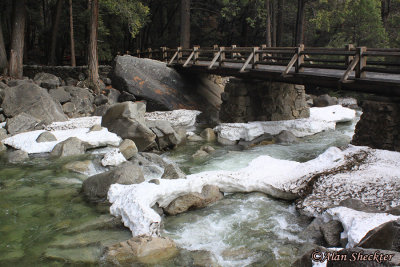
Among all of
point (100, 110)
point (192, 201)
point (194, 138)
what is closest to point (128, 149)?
point (194, 138)

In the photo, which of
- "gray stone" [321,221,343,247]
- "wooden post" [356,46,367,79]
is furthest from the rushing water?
"wooden post" [356,46,367,79]

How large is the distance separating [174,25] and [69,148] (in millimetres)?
25131

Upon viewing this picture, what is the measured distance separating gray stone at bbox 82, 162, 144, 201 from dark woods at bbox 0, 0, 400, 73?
10749mm

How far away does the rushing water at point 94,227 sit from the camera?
208 inches

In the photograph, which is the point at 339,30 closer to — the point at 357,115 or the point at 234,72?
the point at 357,115

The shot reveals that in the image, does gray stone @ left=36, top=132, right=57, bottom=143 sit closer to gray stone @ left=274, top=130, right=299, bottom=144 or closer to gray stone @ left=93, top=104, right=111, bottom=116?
gray stone @ left=93, top=104, right=111, bottom=116

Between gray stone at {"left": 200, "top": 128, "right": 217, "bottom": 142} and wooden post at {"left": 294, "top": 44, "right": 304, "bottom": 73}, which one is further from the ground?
wooden post at {"left": 294, "top": 44, "right": 304, "bottom": 73}

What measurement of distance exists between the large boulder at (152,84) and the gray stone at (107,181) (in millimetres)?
8724

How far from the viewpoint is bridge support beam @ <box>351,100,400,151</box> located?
8.84 m

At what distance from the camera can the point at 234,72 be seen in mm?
13836

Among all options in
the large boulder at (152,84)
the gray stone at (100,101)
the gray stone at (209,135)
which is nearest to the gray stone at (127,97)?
the large boulder at (152,84)

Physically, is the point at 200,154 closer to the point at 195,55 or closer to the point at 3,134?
the point at 3,134

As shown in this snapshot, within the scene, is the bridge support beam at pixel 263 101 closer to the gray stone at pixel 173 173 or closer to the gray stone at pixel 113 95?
the gray stone at pixel 113 95

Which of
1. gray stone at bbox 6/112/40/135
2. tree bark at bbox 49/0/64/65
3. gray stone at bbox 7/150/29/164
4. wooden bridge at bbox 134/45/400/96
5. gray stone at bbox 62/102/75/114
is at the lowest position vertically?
gray stone at bbox 7/150/29/164
